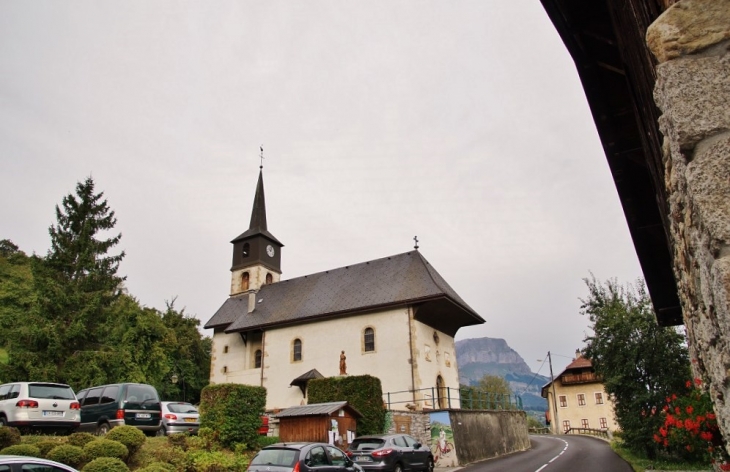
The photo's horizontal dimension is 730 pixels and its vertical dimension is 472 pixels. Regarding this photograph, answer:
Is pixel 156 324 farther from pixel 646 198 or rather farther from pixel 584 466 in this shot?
pixel 646 198

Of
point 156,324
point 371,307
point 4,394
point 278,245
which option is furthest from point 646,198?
point 278,245

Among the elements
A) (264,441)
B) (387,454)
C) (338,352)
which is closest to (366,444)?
(387,454)

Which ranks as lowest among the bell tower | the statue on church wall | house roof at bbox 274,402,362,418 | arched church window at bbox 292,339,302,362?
house roof at bbox 274,402,362,418

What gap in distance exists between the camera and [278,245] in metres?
44.1

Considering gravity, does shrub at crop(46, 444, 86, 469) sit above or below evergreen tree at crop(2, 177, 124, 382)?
below

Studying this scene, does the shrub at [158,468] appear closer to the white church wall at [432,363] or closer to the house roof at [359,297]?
the white church wall at [432,363]

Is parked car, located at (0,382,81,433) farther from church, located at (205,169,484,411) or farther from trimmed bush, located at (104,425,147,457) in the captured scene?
church, located at (205,169,484,411)

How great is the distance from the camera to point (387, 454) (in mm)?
15000

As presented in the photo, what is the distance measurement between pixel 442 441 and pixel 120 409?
1319 cm

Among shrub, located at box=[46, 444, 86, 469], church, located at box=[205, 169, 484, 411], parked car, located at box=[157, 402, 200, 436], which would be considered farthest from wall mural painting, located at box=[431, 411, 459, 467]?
shrub, located at box=[46, 444, 86, 469]

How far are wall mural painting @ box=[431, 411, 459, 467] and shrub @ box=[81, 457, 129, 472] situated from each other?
14361mm

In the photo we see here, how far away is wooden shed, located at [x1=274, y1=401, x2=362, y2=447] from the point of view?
58.0ft

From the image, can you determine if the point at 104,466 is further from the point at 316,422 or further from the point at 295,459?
the point at 316,422

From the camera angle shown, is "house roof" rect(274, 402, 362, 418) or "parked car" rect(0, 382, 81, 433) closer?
"parked car" rect(0, 382, 81, 433)
